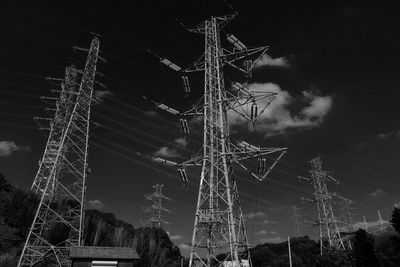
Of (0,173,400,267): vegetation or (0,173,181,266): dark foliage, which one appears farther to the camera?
(0,173,400,267): vegetation

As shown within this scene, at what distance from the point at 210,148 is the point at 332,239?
146 feet

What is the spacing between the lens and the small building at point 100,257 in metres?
25.3

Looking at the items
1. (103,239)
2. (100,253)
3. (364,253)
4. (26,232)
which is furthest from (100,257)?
(103,239)

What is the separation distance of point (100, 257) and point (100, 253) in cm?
49

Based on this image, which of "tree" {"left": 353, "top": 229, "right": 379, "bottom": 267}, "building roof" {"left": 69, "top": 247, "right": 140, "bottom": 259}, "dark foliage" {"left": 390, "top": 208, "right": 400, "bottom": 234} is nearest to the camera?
"building roof" {"left": 69, "top": 247, "right": 140, "bottom": 259}

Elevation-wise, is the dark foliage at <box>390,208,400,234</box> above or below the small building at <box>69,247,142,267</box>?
above

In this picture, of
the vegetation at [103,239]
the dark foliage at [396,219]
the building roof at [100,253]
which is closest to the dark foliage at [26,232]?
the vegetation at [103,239]

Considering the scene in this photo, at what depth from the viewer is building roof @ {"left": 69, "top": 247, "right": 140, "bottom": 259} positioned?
25.3 meters

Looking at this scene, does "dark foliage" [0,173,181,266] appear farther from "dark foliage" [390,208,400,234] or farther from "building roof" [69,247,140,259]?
"dark foliage" [390,208,400,234]

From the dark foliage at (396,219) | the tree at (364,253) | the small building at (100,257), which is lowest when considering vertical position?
the small building at (100,257)

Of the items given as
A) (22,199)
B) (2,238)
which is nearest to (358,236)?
(2,238)

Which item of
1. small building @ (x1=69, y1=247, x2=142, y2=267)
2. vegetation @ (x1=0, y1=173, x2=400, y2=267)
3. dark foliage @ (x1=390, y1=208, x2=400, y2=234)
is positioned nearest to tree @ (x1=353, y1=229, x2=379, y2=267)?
vegetation @ (x1=0, y1=173, x2=400, y2=267)

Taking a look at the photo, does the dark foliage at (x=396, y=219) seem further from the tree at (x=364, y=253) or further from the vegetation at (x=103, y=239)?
the tree at (x=364, y=253)

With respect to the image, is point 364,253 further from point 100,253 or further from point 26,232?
point 26,232
